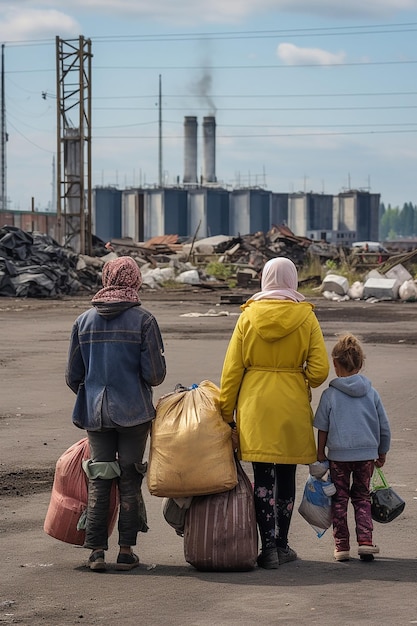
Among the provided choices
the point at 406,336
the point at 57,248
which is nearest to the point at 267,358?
the point at 406,336

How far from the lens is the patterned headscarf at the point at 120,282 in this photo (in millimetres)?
6391

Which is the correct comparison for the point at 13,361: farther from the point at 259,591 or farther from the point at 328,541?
the point at 259,591

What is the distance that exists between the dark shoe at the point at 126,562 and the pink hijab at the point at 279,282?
5.06 ft

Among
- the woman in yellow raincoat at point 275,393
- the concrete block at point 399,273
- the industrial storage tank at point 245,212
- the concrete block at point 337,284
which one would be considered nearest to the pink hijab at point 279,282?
the woman in yellow raincoat at point 275,393

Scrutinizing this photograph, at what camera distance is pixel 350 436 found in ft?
21.1

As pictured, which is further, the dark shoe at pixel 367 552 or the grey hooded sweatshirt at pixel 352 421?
the grey hooded sweatshirt at pixel 352 421

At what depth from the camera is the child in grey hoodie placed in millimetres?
6422

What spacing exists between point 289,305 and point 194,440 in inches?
35.1

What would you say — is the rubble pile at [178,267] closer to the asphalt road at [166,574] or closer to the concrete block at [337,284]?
the concrete block at [337,284]

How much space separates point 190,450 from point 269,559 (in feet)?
2.33

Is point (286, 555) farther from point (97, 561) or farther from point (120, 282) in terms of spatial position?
point (120, 282)

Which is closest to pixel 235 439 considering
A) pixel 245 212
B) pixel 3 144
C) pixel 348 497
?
pixel 348 497

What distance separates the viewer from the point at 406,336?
22.7 m

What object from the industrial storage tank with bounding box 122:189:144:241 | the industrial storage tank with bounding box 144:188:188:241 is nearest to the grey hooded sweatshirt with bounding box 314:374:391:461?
the industrial storage tank with bounding box 144:188:188:241
